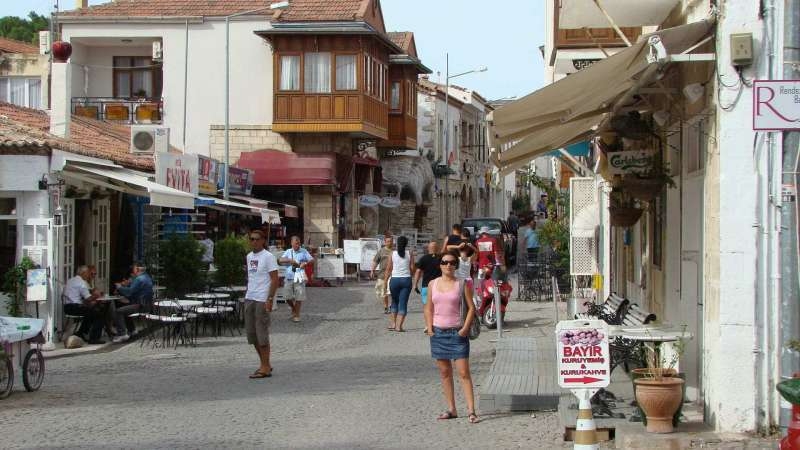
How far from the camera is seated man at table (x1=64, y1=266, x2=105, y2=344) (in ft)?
61.8

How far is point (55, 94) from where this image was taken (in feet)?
72.1

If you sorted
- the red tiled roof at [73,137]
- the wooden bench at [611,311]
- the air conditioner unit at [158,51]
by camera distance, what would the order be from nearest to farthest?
the wooden bench at [611,311]
the red tiled roof at [73,137]
the air conditioner unit at [158,51]

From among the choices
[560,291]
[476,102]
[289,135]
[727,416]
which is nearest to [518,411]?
[727,416]

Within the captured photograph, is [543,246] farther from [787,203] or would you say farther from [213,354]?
[787,203]

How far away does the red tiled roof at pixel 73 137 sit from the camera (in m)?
18.4

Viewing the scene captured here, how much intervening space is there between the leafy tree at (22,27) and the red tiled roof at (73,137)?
4557 cm

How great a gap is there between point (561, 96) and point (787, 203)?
2.06 m

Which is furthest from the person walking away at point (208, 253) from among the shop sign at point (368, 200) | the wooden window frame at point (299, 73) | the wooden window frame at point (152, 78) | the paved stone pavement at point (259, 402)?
the shop sign at point (368, 200)

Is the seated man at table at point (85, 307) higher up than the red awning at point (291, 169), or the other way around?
the red awning at point (291, 169)

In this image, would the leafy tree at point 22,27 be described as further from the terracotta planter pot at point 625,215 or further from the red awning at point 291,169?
the terracotta planter pot at point 625,215

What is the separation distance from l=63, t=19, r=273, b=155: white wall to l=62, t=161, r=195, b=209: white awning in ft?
58.0

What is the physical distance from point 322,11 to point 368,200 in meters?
7.86

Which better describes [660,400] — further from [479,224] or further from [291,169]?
[479,224]

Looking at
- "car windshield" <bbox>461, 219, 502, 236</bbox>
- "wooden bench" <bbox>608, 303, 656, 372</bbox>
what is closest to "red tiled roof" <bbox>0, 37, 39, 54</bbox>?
"car windshield" <bbox>461, 219, 502, 236</bbox>
